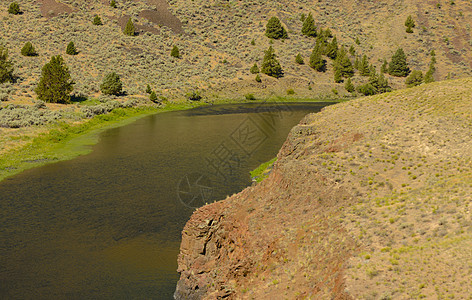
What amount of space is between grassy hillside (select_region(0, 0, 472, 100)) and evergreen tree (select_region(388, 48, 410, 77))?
10.3 feet

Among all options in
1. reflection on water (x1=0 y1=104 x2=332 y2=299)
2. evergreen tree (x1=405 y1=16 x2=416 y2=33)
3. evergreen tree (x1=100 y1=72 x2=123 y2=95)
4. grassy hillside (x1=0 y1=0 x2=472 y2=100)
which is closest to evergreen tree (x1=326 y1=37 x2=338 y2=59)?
grassy hillside (x1=0 y1=0 x2=472 y2=100)

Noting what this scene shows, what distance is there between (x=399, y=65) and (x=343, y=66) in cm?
1761

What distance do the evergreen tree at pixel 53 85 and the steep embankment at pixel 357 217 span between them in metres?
65.8

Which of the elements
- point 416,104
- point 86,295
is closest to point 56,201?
point 86,295

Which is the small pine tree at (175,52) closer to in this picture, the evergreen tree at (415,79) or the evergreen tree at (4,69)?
the evergreen tree at (4,69)

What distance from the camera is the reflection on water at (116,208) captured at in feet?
90.0

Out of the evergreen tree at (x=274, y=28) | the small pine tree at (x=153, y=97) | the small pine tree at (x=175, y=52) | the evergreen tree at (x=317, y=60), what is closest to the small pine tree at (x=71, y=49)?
the small pine tree at (x=175, y=52)

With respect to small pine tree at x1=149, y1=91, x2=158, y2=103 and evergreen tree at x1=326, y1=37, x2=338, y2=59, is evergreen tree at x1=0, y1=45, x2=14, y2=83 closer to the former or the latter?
small pine tree at x1=149, y1=91, x2=158, y2=103

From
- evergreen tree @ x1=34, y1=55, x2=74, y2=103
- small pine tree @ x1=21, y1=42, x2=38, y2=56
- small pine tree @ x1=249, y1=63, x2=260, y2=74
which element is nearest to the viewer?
evergreen tree @ x1=34, y1=55, x2=74, y2=103

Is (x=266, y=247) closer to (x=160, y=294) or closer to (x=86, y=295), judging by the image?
(x=160, y=294)

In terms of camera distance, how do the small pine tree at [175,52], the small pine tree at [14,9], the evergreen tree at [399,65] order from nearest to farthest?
the small pine tree at [175,52], the small pine tree at [14,9], the evergreen tree at [399,65]

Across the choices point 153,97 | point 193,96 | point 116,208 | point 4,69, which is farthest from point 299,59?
point 116,208

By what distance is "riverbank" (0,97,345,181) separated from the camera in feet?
169

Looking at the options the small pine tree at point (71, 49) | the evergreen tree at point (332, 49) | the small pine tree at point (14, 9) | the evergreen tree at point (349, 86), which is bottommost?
the evergreen tree at point (349, 86)
